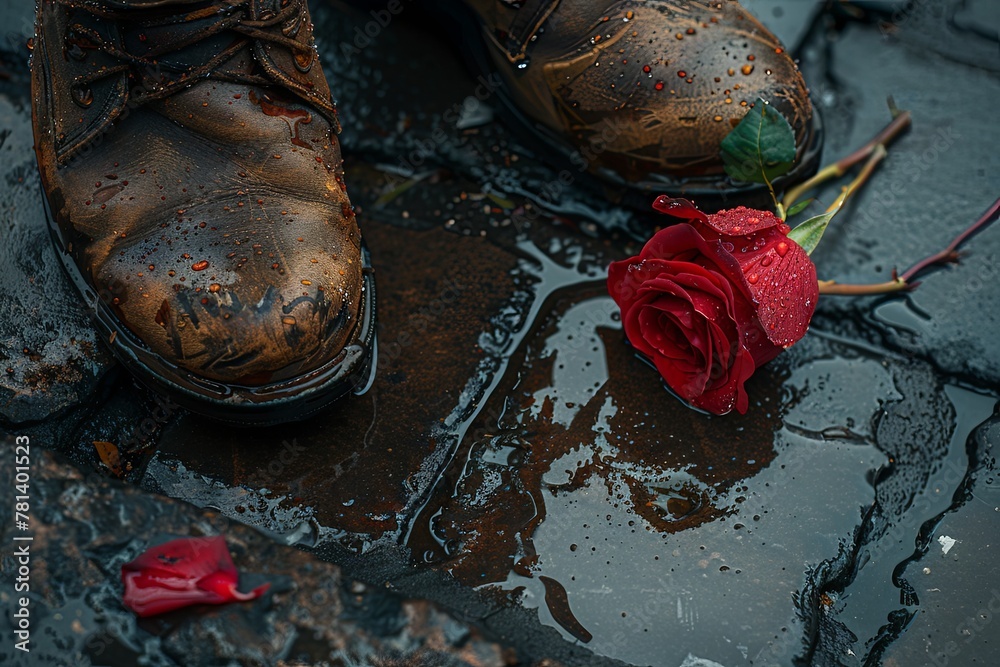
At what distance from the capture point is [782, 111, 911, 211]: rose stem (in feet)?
7.12

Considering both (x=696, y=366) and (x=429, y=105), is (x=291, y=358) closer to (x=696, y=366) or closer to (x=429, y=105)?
(x=696, y=366)

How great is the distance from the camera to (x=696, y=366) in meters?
1.71

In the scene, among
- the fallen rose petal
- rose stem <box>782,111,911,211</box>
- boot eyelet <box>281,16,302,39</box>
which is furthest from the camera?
rose stem <box>782,111,911,211</box>

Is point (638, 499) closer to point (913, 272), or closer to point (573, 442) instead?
point (573, 442)

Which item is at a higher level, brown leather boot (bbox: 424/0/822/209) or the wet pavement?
brown leather boot (bbox: 424/0/822/209)

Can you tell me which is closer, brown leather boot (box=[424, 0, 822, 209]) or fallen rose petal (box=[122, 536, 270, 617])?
fallen rose petal (box=[122, 536, 270, 617])

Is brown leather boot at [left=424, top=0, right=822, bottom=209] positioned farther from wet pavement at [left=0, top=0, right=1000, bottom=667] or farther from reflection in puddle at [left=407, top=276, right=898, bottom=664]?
reflection in puddle at [left=407, top=276, right=898, bottom=664]

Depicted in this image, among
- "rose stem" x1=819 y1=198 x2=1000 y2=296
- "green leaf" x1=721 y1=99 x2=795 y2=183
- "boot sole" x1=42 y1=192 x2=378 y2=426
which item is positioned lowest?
"boot sole" x1=42 y1=192 x2=378 y2=426

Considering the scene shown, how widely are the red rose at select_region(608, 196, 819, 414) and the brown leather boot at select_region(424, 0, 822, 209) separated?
14.4 inches

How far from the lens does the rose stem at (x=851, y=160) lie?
7.12 feet

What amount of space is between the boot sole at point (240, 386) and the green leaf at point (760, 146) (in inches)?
34.2

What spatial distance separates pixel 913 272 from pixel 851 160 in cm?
37

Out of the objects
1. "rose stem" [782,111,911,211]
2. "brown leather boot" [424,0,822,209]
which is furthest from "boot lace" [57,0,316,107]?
"rose stem" [782,111,911,211]

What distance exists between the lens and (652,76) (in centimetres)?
201
